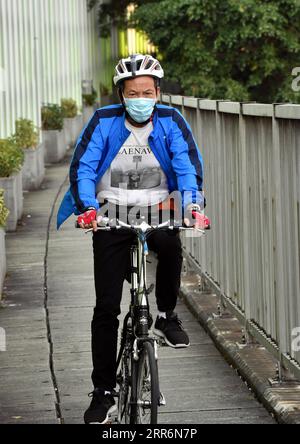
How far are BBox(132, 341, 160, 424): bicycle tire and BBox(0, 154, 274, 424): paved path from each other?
3.18 feet

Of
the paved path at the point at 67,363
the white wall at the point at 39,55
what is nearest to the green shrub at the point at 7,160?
the paved path at the point at 67,363

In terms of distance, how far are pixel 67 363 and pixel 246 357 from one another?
1.13 meters

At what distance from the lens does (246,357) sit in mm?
8289

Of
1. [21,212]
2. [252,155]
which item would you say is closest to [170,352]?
[252,155]

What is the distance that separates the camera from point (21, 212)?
17.6 m

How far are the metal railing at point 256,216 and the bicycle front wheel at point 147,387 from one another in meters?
1.11

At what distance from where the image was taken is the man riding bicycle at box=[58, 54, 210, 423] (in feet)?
21.7

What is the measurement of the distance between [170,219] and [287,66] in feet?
124

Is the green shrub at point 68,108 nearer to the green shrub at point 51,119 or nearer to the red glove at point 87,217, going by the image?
the green shrub at point 51,119

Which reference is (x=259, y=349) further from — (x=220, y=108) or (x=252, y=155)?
(x=220, y=108)

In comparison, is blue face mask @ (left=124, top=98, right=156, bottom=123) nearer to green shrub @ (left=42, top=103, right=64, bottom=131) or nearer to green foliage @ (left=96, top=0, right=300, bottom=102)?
green shrub @ (left=42, top=103, right=64, bottom=131)

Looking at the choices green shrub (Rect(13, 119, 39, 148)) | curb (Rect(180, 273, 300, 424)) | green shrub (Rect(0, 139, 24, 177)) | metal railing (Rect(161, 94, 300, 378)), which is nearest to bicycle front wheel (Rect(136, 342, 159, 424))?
curb (Rect(180, 273, 300, 424))

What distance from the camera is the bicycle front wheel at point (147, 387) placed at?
5.89 meters

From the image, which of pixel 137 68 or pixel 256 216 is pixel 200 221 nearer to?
pixel 137 68
